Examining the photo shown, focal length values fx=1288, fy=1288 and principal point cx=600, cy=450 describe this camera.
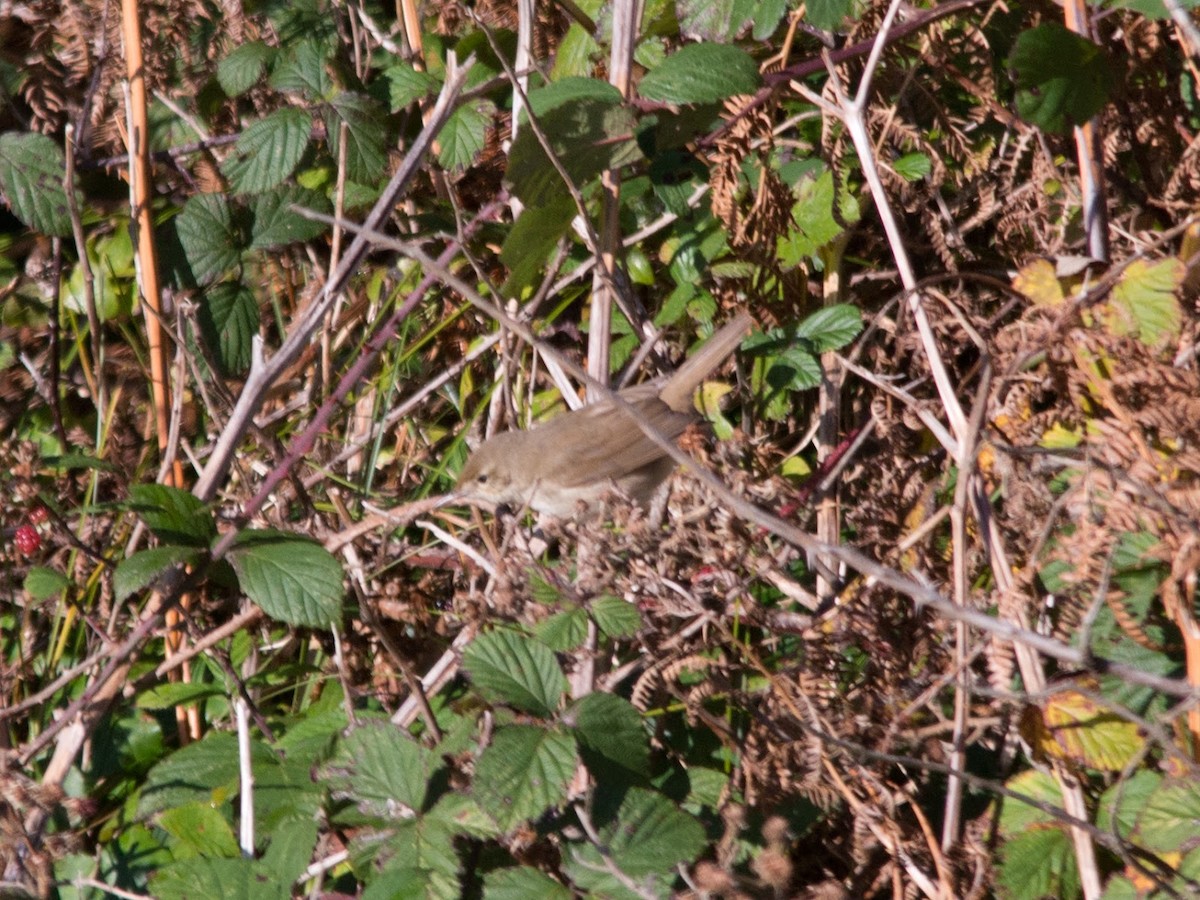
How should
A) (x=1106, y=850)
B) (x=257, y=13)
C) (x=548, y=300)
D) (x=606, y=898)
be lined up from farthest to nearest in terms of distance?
(x=257, y=13) → (x=548, y=300) → (x=1106, y=850) → (x=606, y=898)

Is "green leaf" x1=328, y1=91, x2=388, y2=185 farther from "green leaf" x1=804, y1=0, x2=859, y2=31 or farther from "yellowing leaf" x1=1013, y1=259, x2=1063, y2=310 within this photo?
"yellowing leaf" x1=1013, y1=259, x2=1063, y2=310

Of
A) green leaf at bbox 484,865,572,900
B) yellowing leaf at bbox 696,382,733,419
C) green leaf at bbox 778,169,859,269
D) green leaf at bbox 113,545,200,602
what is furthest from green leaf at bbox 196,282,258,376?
green leaf at bbox 484,865,572,900

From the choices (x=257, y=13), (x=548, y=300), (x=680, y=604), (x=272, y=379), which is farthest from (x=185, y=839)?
(x=257, y=13)

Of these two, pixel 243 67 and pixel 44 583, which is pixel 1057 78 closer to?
pixel 243 67

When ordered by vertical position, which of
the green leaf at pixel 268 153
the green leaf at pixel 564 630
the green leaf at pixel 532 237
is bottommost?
the green leaf at pixel 564 630

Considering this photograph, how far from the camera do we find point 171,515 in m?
2.32

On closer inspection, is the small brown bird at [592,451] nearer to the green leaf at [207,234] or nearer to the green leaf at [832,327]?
the green leaf at [832,327]

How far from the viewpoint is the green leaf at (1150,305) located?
83.4 inches

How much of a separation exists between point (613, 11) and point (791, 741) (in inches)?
57.7

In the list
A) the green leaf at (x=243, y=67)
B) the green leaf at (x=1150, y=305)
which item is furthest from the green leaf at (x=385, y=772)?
the green leaf at (x=243, y=67)

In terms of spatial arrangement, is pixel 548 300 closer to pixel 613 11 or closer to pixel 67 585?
pixel 613 11

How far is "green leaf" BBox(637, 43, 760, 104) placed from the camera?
245 cm

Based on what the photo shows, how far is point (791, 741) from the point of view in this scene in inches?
87.7

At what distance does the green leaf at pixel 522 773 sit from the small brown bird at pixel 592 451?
2.55ft
